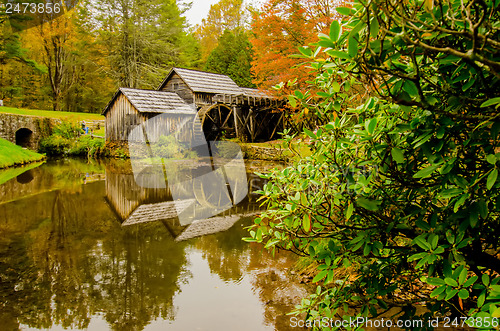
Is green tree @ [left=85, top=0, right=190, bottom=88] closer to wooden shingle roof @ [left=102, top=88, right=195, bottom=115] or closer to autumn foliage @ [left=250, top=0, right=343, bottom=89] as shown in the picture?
wooden shingle roof @ [left=102, top=88, right=195, bottom=115]

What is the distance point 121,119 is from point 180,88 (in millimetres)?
4299

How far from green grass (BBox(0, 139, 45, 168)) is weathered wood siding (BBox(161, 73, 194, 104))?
8937 millimetres

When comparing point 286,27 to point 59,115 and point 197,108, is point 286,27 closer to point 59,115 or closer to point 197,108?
point 197,108

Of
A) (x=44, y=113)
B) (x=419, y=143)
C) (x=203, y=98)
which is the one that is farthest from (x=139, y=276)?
(x=44, y=113)

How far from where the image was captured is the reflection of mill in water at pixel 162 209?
643 centimetres

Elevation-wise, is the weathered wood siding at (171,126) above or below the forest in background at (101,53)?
below

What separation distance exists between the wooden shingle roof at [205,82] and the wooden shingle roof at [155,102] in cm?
130

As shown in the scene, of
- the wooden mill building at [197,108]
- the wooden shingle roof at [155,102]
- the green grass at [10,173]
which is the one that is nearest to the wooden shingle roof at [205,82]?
the wooden mill building at [197,108]

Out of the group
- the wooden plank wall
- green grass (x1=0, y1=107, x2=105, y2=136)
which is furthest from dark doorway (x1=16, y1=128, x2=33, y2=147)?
the wooden plank wall

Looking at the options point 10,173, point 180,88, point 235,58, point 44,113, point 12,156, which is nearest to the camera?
point 10,173

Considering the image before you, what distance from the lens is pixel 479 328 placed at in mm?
1105

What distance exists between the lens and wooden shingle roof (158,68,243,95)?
68.4 feet

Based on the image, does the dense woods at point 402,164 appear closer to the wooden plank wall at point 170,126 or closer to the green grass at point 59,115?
the wooden plank wall at point 170,126

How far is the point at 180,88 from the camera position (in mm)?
21453
